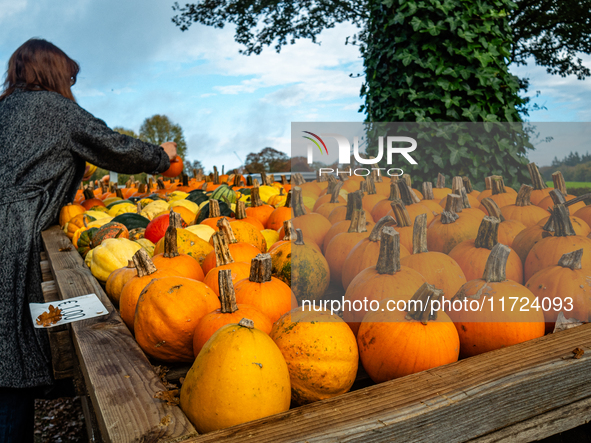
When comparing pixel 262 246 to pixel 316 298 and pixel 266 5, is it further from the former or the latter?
pixel 266 5

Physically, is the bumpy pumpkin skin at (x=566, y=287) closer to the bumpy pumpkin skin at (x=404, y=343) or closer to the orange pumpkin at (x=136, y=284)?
the bumpy pumpkin skin at (x=404, y=343)

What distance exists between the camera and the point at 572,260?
929 mm

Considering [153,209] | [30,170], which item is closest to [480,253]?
[30,170]

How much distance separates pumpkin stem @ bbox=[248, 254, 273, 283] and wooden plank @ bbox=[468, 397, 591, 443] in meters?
0.63

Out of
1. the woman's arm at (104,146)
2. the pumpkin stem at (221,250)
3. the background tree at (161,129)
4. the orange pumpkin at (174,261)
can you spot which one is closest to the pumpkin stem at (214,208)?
the woman's arm at (104,146)

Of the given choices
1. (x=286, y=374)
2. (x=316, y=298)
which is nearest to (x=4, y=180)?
(x=316, y=298)

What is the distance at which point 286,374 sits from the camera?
818mm

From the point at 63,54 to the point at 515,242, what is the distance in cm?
272

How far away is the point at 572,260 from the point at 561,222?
0.09 m

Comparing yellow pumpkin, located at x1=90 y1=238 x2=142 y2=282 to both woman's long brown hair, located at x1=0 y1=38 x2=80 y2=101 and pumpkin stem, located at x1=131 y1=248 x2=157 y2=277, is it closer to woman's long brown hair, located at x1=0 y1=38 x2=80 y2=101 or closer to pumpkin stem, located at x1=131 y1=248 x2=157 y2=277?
pumpkin stem, located at x1=131 y1=248 x2=157 y2=277

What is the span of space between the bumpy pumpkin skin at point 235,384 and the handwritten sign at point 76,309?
0.65 metres

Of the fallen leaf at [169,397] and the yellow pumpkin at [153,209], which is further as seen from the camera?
the yellow pumpkin at [153,209]

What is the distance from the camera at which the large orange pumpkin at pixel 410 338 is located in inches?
34.2

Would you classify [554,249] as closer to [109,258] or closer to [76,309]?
[76,309]
